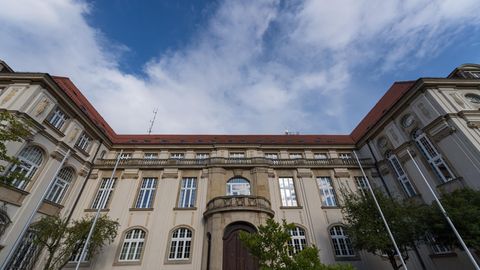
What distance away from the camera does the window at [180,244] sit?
14.8m

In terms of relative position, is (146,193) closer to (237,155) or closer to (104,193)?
(104,193)

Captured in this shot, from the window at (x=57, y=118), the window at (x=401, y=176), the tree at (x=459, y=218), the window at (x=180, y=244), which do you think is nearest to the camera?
the tree at (x=459, y=218)

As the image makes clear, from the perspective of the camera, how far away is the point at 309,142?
894 inches

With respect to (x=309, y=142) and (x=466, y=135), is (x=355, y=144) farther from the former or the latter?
(x=466, y=135)

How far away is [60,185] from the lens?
16.1 metres

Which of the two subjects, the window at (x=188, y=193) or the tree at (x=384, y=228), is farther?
the window at (x=188, y=193)

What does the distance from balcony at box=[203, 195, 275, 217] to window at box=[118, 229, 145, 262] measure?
16.3ft

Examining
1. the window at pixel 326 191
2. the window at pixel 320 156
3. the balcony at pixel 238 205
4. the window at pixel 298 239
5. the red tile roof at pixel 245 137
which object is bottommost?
the window at pixel 298 239

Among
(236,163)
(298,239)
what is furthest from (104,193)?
(298,239)

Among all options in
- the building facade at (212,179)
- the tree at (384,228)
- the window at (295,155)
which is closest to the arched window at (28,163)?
the building facade at (212,179)

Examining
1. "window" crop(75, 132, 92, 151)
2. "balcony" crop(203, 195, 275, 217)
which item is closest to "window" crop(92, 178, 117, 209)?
"window" crop(75, 132, 92, 151)

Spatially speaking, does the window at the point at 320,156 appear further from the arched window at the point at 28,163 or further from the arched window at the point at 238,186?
the arched window at the point at 28,163

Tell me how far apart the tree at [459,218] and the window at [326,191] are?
711 cm

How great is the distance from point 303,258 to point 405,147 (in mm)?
14260
